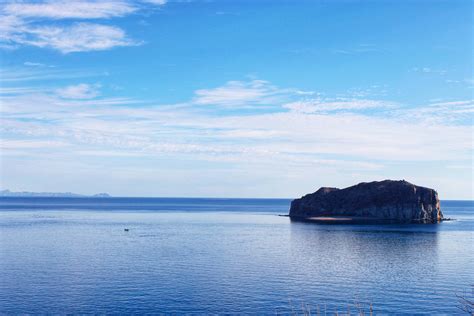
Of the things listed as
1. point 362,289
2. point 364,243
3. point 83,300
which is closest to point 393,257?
point 364,243

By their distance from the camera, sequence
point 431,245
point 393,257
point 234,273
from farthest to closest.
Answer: point 431,245 < point 393,257 < point 234,273

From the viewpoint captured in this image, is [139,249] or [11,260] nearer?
[11,260]

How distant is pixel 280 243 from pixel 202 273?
141 ft

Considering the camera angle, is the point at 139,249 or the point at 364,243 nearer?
the point at 139,249

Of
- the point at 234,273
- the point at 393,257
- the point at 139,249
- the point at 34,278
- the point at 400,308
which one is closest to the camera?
the point at 400,308

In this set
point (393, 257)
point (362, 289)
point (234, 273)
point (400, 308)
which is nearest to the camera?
point (400, 308)

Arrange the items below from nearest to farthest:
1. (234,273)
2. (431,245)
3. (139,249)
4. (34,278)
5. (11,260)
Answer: (34,278) < (234,273) < (11,260) < (139,249) < (431,245)

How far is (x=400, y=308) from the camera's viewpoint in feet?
173

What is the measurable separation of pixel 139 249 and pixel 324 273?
135 ft

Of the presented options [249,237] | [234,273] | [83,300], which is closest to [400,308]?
[234,273]

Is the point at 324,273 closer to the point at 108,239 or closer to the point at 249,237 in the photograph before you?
the point at 249,237

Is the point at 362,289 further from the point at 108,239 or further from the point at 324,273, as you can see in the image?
the point at 108,239

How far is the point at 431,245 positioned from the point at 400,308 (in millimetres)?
64516

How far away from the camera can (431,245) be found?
366 ft
